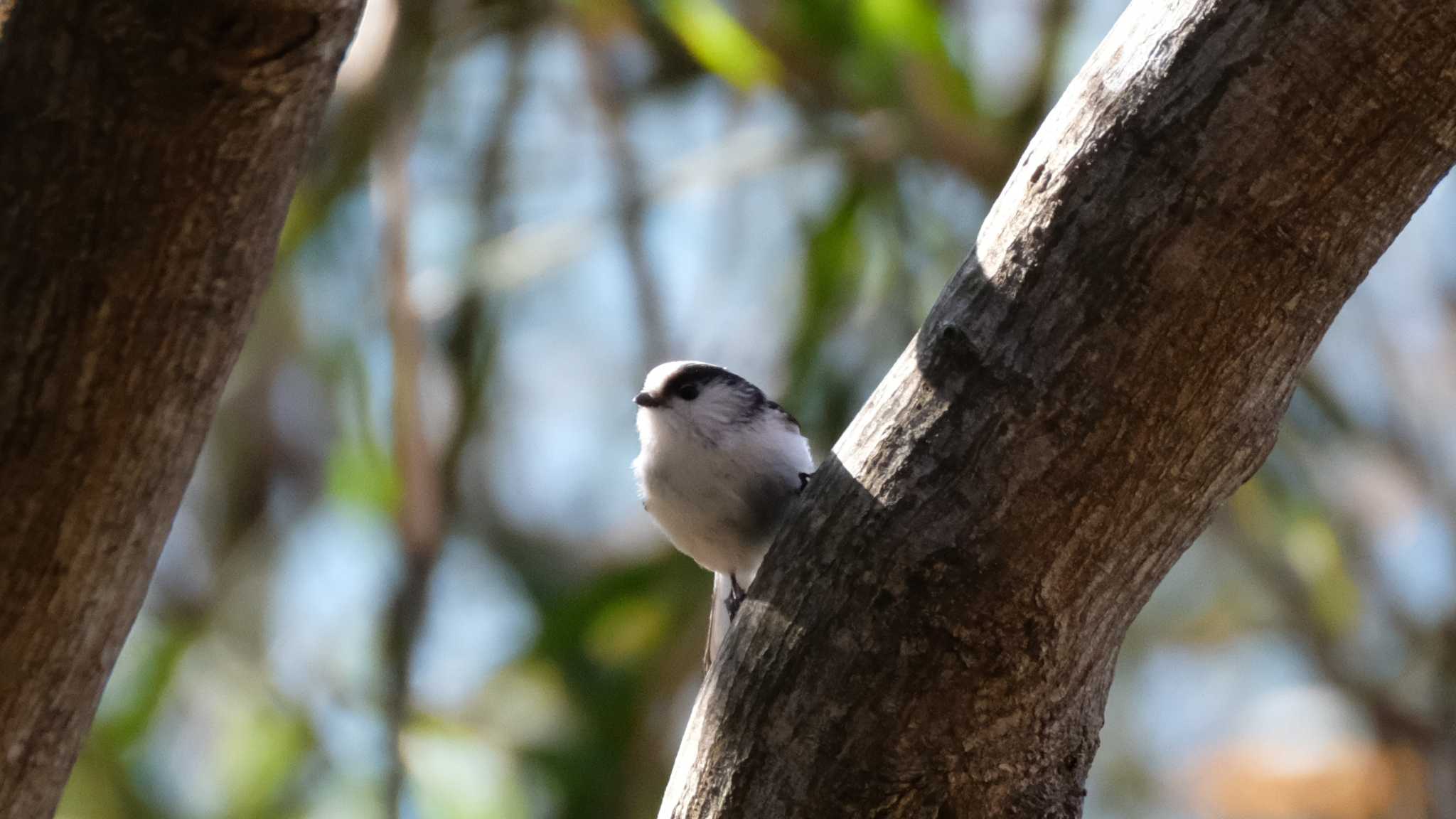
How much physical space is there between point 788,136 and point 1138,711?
4186 mm

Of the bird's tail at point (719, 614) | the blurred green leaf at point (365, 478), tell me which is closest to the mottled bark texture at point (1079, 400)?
the bird's tail at point (719, 614)

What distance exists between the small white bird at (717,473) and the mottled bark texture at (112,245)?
1.32m

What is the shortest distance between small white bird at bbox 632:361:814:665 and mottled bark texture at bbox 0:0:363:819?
132 centimetres

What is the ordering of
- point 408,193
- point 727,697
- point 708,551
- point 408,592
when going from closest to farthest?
1. point 727,697
2. point 708,551
3. point 408,592
4. point 408,193

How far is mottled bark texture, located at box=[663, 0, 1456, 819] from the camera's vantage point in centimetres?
149

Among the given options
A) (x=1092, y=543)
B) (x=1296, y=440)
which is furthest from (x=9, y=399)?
(x=1296, y=440)

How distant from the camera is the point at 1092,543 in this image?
5.07 ft

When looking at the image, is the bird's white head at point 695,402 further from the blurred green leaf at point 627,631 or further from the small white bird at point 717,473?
the blurred green leaf at point 627,631

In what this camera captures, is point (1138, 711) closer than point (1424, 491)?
No

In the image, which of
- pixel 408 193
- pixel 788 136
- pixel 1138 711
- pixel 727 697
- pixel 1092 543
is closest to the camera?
pixel 1092 543

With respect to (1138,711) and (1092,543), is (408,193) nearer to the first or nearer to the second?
(1092,543)

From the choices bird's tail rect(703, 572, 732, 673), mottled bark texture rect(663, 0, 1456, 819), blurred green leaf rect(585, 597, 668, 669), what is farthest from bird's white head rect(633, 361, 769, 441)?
blurred green leaf rect(585, 597, 668, 669)

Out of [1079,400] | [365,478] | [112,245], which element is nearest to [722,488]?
[1079,400]

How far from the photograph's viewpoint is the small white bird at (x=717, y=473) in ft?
9.05
